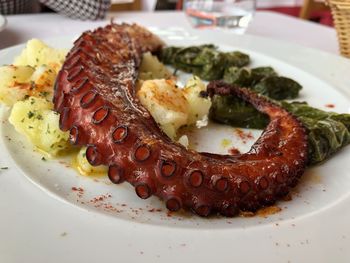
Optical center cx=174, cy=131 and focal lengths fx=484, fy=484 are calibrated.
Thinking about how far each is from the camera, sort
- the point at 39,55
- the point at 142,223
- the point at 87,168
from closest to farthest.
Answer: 1. the point at 142,223
2. the point at 87,168
3. the point at 39,55

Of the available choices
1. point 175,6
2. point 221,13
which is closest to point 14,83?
point 221,13

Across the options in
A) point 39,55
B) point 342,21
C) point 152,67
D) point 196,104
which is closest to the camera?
point 196,104

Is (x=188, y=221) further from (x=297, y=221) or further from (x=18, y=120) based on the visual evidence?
(x=18, y=120)

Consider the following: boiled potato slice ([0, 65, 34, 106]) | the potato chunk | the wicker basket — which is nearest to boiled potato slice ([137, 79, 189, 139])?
the potato chunk

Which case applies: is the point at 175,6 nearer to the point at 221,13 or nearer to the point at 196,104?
the point at 221,13

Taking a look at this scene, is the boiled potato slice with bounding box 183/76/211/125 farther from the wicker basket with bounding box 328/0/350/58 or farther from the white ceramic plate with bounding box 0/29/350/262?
the wicker basket with bounding box 328/0/350/58

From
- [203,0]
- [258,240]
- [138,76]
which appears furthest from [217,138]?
[203,0]

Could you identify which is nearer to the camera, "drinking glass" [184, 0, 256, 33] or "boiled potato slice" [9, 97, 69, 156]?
"boiled potato slice" [9, 97, 69, 156]
